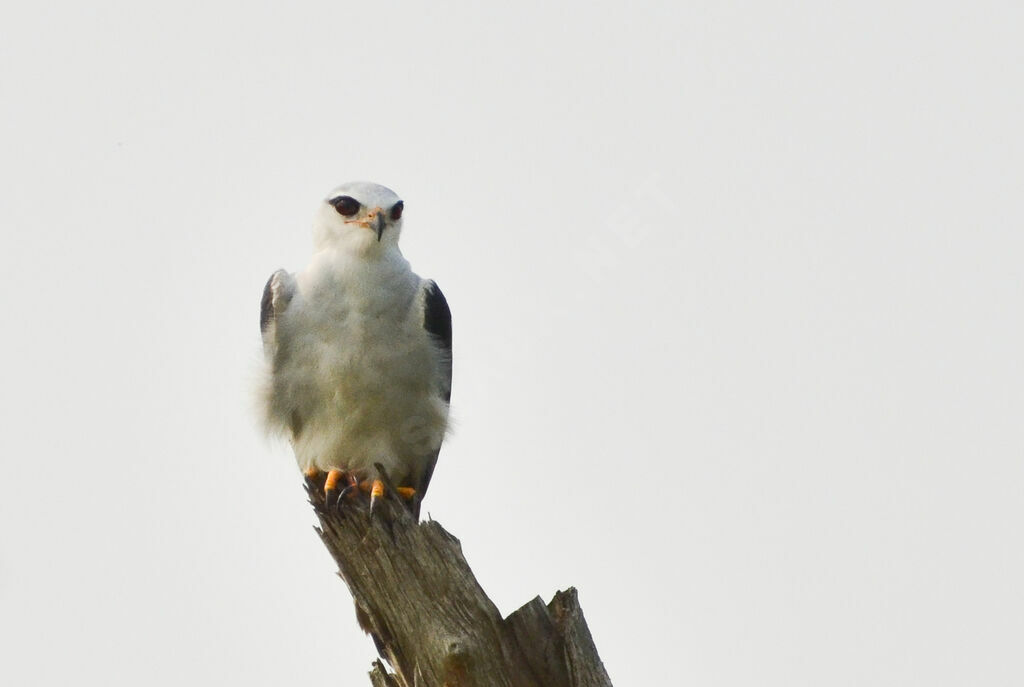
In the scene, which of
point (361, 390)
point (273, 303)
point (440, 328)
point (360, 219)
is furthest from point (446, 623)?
point (360, 219)

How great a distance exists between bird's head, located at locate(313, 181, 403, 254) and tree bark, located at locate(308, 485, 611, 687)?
2.24 m

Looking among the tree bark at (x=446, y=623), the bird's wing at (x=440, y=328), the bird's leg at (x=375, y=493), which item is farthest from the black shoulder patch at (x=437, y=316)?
the tree bark at (x=446, y=623)

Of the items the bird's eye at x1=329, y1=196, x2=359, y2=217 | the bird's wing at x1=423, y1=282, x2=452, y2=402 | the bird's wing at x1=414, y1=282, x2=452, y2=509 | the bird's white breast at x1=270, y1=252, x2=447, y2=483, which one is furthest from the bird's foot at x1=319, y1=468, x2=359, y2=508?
the bird's eye at x1=329, y1=196, x2=359, y2=217

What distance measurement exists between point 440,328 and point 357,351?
579 mm

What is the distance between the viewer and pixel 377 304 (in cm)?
718

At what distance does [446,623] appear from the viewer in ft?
16.9

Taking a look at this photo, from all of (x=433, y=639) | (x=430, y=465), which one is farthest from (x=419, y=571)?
(x=430, y=465)

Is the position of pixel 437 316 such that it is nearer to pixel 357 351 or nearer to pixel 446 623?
pixel 357 351

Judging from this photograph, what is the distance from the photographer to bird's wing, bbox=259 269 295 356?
725 cm

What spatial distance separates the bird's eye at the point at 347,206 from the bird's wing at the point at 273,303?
1.55ft

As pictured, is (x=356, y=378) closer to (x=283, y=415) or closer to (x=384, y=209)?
(x=283, y=415)

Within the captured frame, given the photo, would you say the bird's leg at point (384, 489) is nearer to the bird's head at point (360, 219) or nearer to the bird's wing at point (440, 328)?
the bird's wing at point (440, 328)

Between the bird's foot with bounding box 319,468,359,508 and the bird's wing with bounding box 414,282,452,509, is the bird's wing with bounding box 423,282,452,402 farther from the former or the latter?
the bird's foot with bounding box 319,468,359,508

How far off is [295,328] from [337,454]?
75cm
